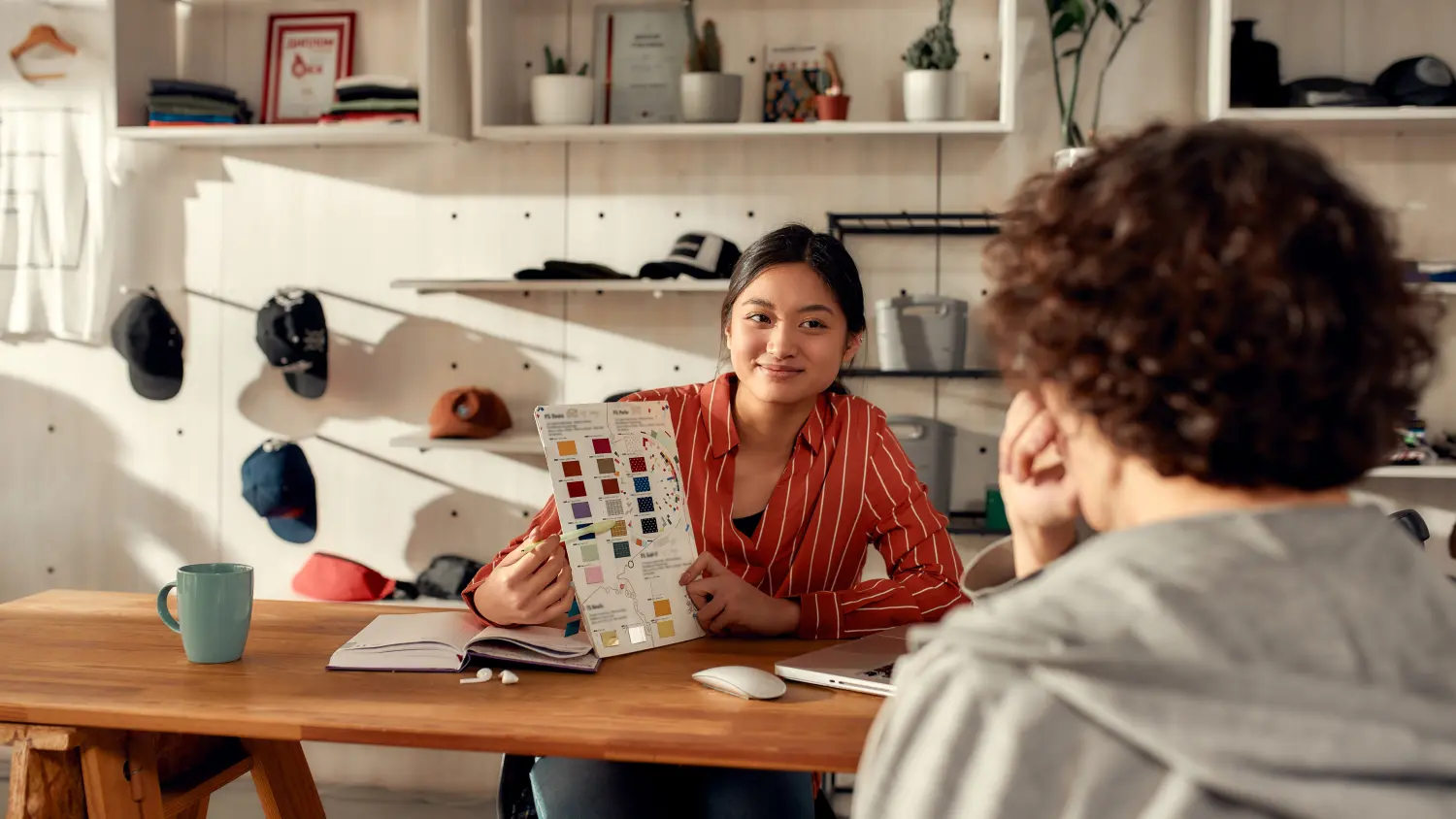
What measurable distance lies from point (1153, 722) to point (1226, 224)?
0.25 meters

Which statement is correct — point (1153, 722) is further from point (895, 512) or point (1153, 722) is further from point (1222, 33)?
point (1222, 33)

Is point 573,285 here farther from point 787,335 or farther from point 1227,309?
point 1227,309

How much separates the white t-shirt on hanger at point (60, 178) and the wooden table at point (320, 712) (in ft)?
6.40

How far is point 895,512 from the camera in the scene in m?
1.77

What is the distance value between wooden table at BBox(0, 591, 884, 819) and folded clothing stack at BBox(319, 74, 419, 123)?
5.39 ft

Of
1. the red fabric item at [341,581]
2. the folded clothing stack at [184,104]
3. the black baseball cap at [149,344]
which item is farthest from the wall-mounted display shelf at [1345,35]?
the black baseball cap at [149,344]

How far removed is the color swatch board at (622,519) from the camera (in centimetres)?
145

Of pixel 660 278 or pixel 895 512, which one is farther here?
pixel 660 278

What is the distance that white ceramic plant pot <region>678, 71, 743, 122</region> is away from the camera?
279 centimetres

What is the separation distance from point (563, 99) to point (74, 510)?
1742 millimetres

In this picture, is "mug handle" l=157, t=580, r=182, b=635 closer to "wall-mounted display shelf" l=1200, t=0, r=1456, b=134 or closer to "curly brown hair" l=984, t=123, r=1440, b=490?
"curly brown hair" l=984, t=123, r=1440, b=490

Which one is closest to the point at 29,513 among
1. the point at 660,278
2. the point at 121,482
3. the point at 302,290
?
the point at 121,482

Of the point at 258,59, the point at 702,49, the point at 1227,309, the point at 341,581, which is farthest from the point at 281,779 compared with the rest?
the point at 258,59

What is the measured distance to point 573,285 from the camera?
2795 mm
